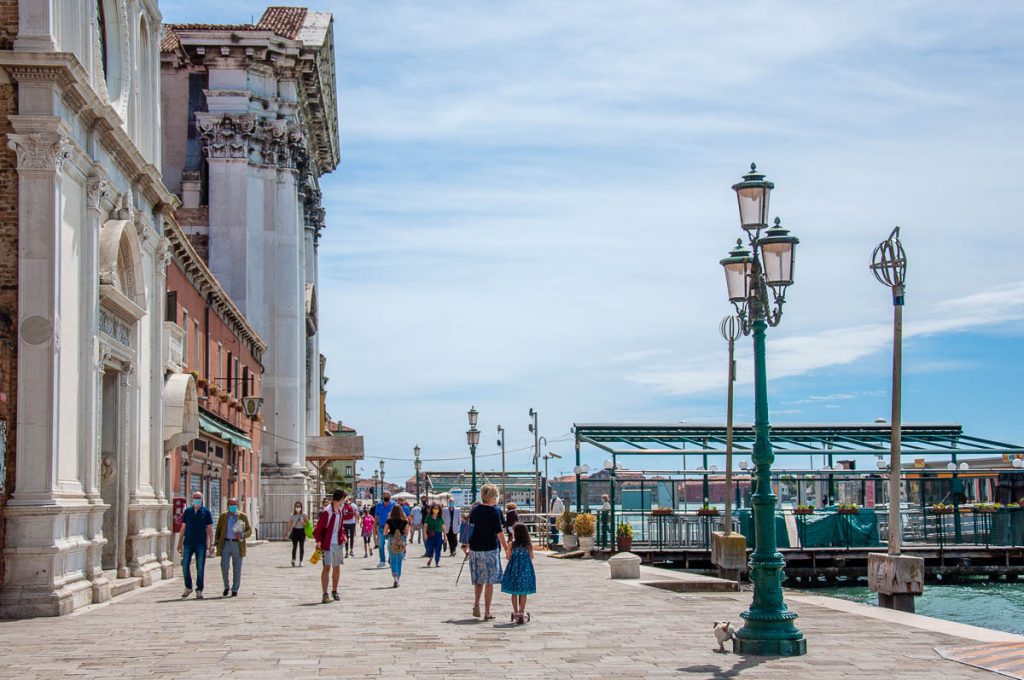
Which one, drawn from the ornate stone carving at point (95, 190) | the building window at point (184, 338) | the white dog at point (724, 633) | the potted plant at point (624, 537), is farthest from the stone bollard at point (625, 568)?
the white dog at point (724, 633)

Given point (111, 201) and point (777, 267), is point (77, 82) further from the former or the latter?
point (777, 267)

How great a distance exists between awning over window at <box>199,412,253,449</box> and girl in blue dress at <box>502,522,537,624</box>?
57.5ft

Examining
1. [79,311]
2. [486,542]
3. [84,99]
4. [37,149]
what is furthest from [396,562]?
[37,149]

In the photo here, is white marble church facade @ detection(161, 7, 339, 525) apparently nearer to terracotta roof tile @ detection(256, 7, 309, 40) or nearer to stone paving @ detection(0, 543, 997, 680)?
terracotta roof tile @ detection(256, 7, 309, 40)

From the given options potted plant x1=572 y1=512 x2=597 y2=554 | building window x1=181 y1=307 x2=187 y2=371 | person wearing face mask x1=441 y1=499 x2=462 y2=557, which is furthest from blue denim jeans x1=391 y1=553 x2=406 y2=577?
potted plant x1=572 y1=512 x2=597 y2=554

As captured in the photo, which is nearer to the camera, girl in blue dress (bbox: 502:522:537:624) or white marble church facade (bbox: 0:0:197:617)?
girl in blue dress (bbox: 502:522:537:624)

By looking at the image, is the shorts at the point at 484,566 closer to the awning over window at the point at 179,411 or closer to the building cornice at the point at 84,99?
the building cornice at the point at 84,99

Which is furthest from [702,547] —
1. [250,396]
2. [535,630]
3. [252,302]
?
[535,630]

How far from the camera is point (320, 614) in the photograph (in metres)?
18.2

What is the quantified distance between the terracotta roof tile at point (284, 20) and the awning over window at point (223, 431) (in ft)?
70.6

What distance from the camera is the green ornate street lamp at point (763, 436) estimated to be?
13.6m

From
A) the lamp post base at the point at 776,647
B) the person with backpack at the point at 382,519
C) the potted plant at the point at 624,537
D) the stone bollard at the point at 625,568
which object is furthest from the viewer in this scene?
the potted plant at the point at 624,537

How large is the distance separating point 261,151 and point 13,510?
37.7 m

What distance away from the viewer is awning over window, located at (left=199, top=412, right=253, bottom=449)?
33375 mm
